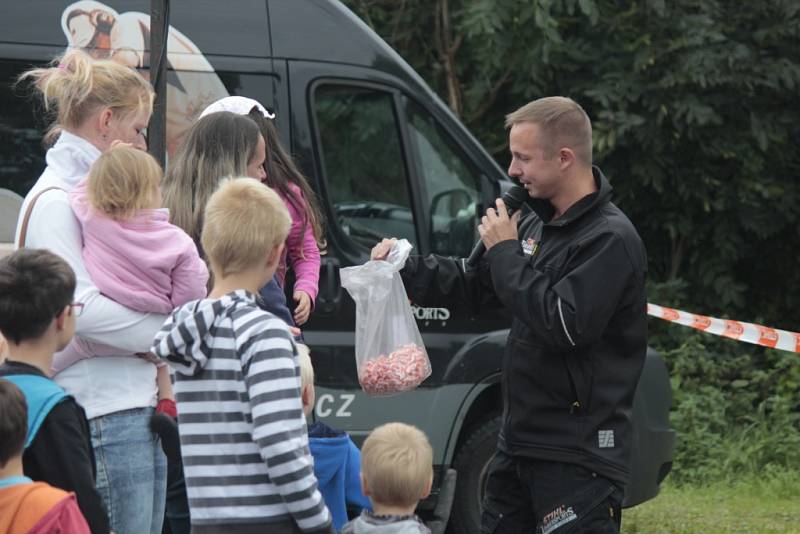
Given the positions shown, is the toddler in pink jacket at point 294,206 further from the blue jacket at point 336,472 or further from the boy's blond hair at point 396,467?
the boy's blond hair at point 396,467

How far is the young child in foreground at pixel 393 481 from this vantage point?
3.35 m

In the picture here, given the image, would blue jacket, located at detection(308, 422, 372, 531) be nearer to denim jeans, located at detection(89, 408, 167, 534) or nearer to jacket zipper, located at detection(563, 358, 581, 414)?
denim jeans, located at detection(89, 408, 167, 534)

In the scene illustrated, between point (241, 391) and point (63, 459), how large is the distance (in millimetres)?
461

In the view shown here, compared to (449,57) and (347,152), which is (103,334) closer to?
(347,152)

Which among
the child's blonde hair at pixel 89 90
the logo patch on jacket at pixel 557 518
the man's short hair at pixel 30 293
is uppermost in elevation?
the child's blonde hair at pixel 89 90

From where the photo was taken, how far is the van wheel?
6.62 metres

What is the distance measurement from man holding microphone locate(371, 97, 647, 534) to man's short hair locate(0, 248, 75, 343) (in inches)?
53.9

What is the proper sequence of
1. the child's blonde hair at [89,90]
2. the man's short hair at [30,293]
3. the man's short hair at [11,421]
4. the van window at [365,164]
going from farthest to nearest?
the van window at [365,164] → the child's blonde hair at [89,90] → the man's short hair at [30,293] → the man's short hair at [11,421]

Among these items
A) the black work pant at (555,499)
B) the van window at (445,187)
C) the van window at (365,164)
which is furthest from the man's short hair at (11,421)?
the van window at (445,187)

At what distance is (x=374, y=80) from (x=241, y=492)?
3.59m

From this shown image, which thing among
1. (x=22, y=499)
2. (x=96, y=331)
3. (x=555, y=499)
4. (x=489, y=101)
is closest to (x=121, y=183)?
(x=96, y=331)

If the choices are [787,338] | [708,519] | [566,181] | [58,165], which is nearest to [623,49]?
[787,338]

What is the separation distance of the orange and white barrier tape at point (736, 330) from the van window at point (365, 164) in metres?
2.38

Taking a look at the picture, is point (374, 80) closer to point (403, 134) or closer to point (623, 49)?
point (403, 134)
